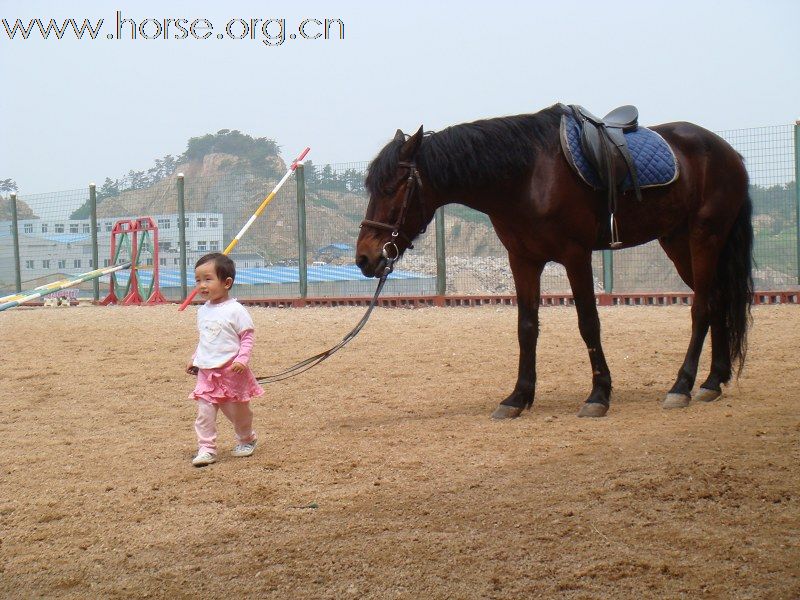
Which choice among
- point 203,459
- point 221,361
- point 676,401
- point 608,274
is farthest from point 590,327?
point 608,274

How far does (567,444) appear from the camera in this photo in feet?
15.6

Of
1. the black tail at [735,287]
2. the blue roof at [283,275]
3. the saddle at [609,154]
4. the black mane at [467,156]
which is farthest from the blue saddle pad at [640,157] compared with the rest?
the blue roof at [283,275]

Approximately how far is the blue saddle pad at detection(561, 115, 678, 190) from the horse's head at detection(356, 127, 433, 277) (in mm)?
916

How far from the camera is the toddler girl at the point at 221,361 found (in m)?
5.00

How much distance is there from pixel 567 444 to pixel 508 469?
0.59 m

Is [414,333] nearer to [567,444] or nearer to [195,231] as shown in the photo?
[567,444]

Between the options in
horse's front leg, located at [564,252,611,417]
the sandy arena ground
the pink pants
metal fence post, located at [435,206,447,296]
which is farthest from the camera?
metal fence post, located at [435,206,447,296]

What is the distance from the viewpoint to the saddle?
579 centimetres

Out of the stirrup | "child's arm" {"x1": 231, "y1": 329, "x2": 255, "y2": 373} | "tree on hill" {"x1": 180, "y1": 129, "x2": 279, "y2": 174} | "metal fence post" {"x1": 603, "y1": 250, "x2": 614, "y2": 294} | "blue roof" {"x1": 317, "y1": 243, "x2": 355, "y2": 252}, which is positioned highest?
"tree on hill" {"x1": 180, "y1": 129, "x2": 279, "y2": 174}

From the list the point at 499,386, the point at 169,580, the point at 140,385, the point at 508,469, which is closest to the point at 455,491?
the point at 508,469

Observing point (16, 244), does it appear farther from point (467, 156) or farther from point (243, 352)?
point (243, 352)

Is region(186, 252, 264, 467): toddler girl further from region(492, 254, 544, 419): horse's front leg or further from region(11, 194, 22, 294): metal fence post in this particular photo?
region(11, 194, 22, 294): metal fence post

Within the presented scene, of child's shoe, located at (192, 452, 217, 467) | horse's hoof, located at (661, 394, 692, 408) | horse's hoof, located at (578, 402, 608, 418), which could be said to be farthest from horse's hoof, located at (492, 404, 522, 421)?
child's shoe, located at (192, 452, 217, 467)

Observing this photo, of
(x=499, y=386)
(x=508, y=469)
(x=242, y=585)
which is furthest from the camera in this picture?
(x=499, y=386)
